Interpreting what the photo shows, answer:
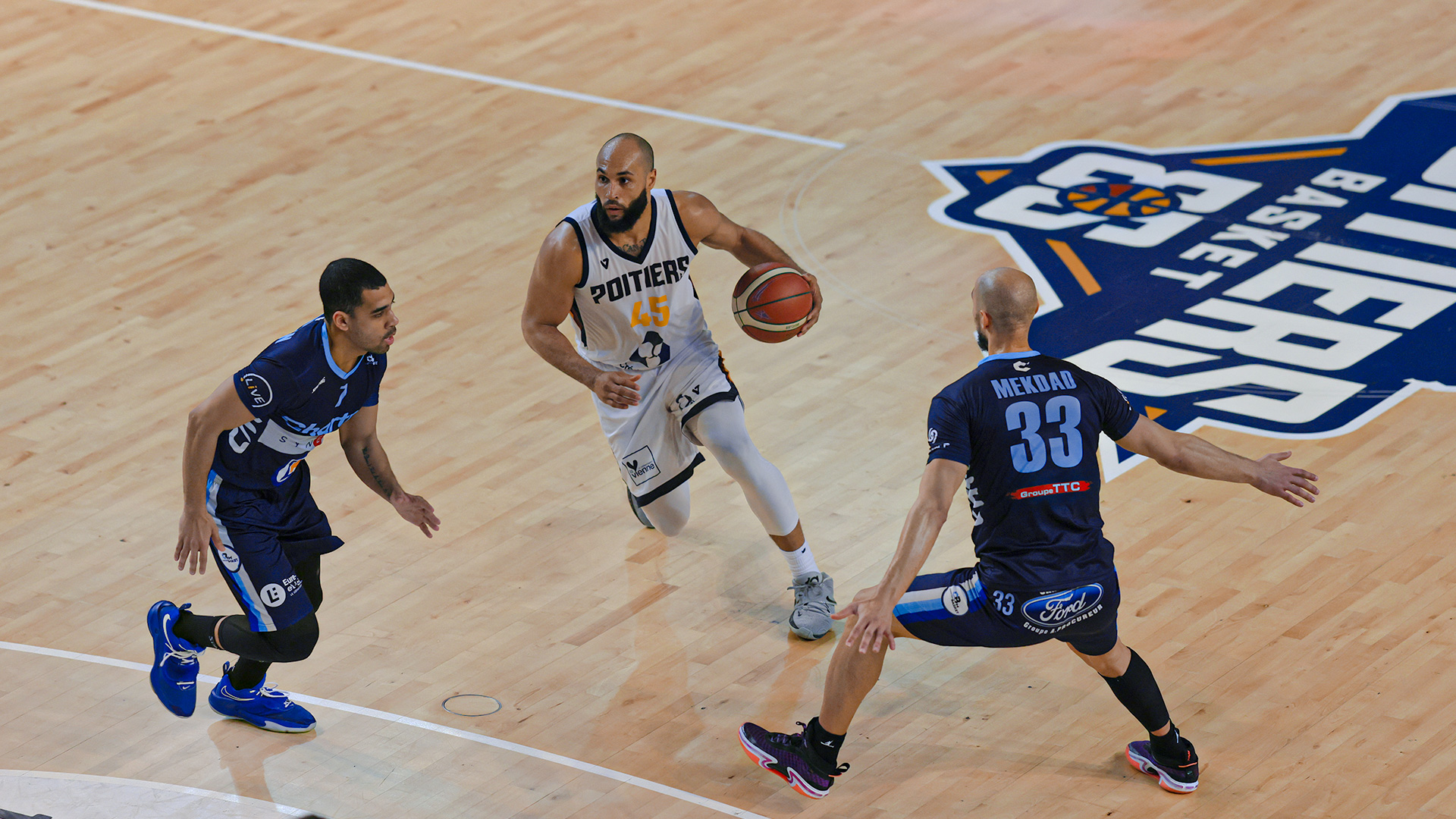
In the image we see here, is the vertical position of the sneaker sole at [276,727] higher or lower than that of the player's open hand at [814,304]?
lower

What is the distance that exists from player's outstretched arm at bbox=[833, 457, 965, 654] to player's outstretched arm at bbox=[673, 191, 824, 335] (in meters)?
1.83

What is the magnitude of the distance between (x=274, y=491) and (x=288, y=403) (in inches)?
17.4

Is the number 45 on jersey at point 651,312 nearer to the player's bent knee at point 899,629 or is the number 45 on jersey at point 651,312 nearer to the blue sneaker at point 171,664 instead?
the player's bent knee at point 899,629

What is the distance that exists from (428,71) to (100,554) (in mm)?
6982

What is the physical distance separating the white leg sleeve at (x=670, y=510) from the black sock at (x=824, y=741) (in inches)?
69.6

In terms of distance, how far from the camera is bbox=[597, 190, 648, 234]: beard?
6.92m

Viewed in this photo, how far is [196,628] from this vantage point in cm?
630

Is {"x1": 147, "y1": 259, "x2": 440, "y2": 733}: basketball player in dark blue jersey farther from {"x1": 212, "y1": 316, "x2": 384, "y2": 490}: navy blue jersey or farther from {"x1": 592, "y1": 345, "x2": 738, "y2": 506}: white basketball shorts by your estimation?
{"x1": 592, "y1": 345, "x2": 738, "y2": 506}: white basketball shorts

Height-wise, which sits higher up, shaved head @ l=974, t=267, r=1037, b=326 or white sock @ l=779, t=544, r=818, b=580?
shaved head @ l=974, t=267, r=1037, b=326

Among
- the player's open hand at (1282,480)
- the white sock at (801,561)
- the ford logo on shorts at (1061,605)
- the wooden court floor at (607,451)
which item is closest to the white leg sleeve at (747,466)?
the white sock at (801,561)

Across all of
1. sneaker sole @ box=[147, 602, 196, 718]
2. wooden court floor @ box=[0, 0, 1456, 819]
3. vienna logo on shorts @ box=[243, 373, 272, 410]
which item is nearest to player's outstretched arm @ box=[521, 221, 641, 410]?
wooden court floor @ box=[0, 0, 1456, 819]

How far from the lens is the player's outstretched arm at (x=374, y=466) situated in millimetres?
6277

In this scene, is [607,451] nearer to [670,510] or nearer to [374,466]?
[670,510]

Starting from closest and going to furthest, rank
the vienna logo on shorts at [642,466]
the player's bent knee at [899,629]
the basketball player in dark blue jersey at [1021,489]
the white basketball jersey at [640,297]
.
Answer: the basketball player in dark blue jersey at [1021,489] → the player's bent knee at [899,629] → the white basketball jersey at [640,297] → the vienna logo on shorts at [642,466]
